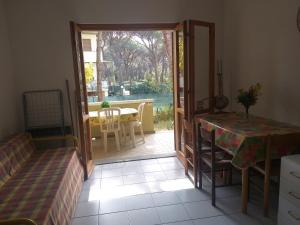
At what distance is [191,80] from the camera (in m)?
2.93

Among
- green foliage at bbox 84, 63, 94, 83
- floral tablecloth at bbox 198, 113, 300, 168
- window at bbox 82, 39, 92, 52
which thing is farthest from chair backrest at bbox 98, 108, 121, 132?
floral tablecloth at bbox 198, 113, 300, 168

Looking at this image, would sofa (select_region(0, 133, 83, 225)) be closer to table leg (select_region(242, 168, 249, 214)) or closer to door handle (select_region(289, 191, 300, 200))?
table leg (select_region(242, 168, 249, 214))

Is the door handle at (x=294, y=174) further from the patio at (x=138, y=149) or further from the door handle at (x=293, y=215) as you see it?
the patio at (x=138, y=149)

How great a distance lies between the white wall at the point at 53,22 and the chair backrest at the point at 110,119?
1190 mm

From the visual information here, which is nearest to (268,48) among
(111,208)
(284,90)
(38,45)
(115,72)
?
(284,90)

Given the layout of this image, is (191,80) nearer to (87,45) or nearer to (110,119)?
(110,119)

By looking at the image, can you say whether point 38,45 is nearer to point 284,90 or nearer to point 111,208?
point 111,208

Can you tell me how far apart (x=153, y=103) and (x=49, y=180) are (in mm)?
3668

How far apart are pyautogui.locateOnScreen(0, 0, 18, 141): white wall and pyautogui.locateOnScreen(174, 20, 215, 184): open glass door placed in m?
2.17

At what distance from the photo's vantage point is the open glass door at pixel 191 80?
287cm

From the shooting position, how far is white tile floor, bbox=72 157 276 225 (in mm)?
2121

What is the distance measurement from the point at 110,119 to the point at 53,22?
1.86 meters

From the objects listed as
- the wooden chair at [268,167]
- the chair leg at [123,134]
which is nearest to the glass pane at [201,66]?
the wooden chair at [268,167]

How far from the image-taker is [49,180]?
81.6 inches
